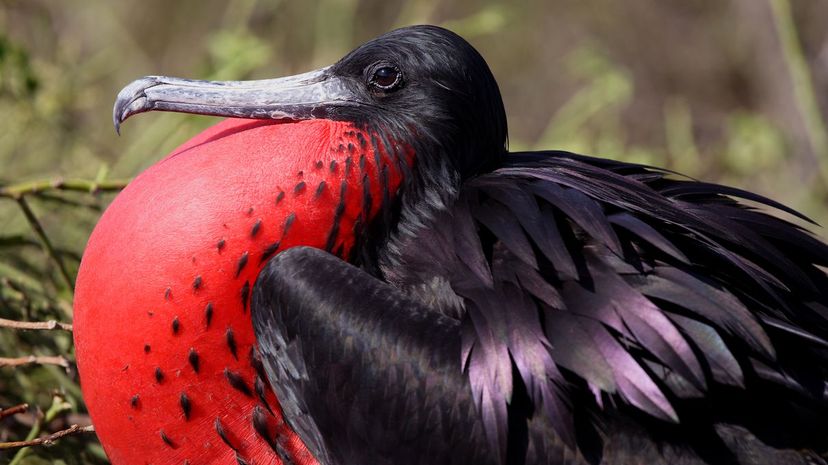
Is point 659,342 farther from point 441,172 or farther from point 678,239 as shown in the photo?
point 441,172

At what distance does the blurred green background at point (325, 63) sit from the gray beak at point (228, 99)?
51cm

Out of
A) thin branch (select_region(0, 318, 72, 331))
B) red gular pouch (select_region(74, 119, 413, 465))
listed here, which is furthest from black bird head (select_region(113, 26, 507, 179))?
thin branch (select_region(0, 318, 72, 331))

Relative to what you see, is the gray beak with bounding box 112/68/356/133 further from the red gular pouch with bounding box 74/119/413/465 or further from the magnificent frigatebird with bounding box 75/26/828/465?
the red gular pouch with bounding box 74/119/413/465

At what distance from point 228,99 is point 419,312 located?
591mm

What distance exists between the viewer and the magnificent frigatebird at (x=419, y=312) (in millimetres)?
1899

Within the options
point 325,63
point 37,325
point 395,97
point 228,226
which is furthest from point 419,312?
point 325,63

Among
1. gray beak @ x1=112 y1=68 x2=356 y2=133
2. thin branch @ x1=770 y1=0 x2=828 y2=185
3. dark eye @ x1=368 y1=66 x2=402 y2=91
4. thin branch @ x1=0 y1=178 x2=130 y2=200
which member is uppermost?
thin branch @ x1=770 y1=0 x2=828 y2=185

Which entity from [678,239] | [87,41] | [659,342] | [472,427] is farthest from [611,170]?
[87,41]

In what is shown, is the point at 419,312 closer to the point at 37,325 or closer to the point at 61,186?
the point at 37,325

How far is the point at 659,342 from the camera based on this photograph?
1.91 metres

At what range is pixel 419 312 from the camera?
1.98 m

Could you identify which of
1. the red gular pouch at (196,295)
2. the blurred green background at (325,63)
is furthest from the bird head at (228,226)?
the blurred green background at (325,63)

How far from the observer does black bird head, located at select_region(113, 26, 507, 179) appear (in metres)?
2.23

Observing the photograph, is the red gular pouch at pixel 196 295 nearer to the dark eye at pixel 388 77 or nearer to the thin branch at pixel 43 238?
the dark eye at pixel 388 77
